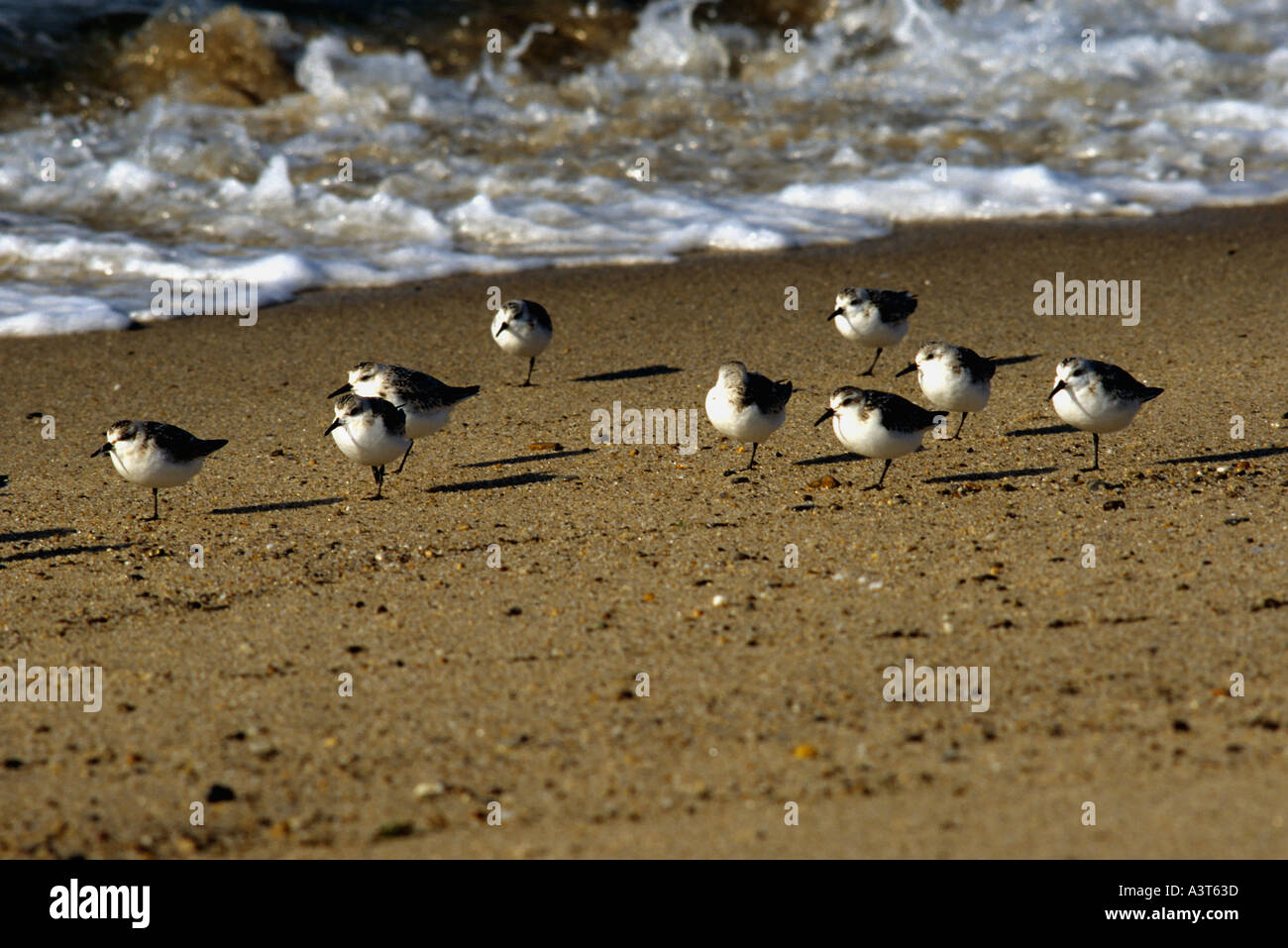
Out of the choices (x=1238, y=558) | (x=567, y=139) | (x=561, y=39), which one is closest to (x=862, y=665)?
(x=1238, y=558)

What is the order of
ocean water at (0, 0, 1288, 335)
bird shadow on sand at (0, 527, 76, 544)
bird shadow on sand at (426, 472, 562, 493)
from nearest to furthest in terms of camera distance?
bird shadow on sand at (0, 527, 76, 544) → bird shadow on sand at (426, 472, 562, 493) → ocean water at (0, 0, 1288, 335)

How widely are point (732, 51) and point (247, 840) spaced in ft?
48.7

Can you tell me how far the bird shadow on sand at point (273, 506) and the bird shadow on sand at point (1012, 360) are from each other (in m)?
4.50

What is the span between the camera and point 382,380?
25.4 feet

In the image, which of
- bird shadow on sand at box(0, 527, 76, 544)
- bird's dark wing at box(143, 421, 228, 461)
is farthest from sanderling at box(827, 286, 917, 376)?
bird shadow on sand at box(0, 527, 76, 544)

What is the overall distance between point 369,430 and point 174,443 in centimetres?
98

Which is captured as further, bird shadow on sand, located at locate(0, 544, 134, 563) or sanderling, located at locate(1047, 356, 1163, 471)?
sanderling, located at locate(1047, 356, 1163, 471)

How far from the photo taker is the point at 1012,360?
9109 mm

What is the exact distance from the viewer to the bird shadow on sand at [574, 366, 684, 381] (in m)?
9.14

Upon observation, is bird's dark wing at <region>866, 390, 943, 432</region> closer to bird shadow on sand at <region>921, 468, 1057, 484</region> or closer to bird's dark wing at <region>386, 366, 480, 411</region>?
bird shadow on sand at <region>921, 468, 1057, 484</region>

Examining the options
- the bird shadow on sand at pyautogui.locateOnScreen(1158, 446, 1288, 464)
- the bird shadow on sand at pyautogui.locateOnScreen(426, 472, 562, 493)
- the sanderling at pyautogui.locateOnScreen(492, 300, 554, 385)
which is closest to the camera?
the bird shadow on sand at pyautogui.locateOnScreen(1158, 446, 1288, 464)

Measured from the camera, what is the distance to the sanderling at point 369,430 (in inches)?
277

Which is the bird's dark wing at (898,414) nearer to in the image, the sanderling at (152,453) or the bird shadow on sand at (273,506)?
the bird shadow on sand at (273,506)

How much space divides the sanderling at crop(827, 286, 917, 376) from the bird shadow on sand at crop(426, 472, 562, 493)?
2.65m
